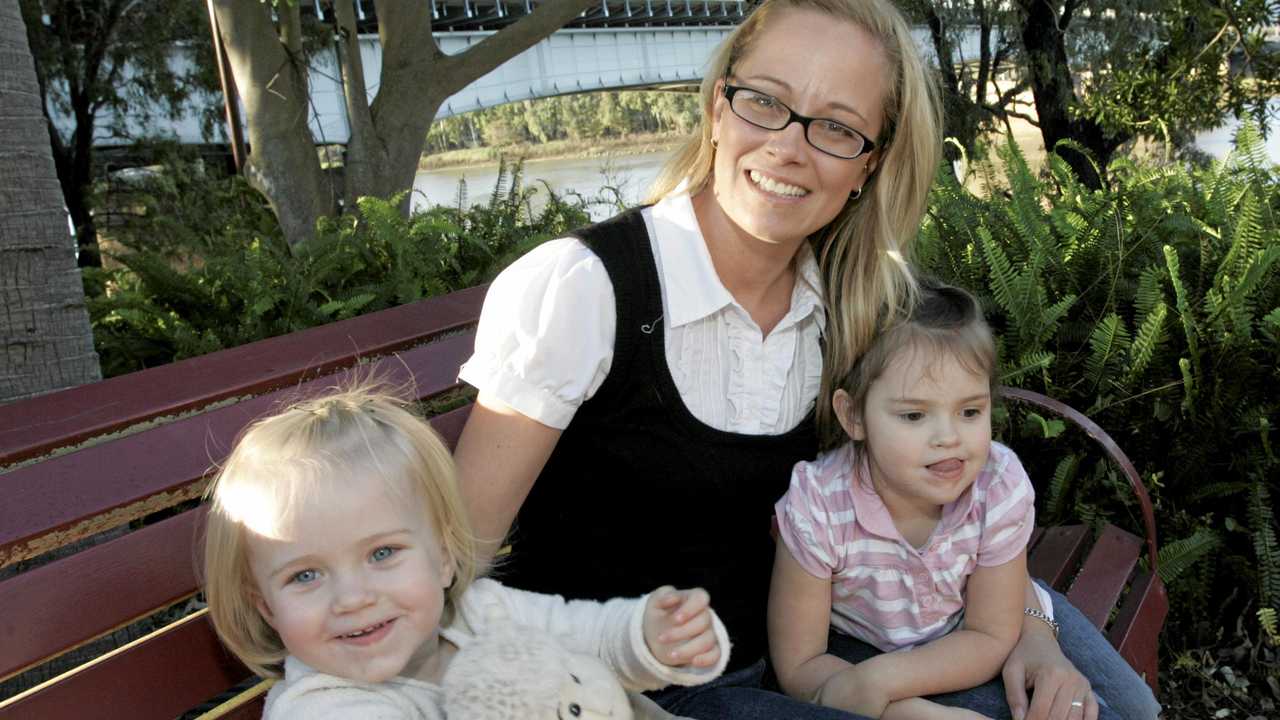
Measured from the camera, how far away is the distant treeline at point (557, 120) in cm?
1875

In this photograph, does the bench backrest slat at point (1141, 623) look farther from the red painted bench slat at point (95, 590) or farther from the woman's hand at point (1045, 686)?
the red painted bench slat at point (95, 590)

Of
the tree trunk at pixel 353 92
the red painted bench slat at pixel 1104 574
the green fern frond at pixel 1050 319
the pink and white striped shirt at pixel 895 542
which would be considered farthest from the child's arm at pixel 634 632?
the tree trunk at pixel 353 92

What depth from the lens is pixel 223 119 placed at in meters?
14.9

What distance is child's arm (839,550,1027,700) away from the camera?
220 centimetres

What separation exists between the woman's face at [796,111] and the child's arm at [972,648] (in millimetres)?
844

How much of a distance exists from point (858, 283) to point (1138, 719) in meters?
1.08

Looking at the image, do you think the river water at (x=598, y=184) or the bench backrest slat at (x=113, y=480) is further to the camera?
the river water at (x=598, y=184)

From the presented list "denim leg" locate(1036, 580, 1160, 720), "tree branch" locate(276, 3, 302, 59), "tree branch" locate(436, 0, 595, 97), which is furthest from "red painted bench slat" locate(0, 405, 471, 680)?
"tree branch" locate(436, 0, 595, 97)

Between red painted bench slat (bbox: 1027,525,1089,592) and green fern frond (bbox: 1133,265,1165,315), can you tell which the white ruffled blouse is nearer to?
red painted bench slat (bbox: 1027,525,1089,592)

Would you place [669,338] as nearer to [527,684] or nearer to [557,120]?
[527,684]

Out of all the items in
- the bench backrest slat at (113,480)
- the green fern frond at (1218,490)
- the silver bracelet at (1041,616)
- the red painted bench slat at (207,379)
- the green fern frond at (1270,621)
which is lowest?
the green fern frond at (1270,621)

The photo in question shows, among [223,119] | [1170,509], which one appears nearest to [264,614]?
[1170,509]

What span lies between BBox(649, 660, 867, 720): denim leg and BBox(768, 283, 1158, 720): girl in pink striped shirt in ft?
0.37

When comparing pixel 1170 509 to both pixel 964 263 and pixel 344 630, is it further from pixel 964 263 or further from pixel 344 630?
pixel 344 630
